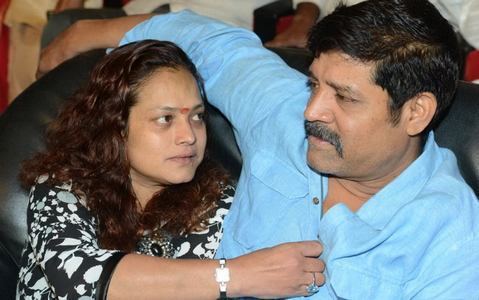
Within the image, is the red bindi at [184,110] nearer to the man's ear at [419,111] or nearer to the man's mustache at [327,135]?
the man's mustache at [327,135]

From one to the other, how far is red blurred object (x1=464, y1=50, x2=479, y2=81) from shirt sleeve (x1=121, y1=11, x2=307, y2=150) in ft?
2.10

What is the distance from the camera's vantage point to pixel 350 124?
4.85 feet

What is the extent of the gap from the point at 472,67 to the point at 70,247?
126cm

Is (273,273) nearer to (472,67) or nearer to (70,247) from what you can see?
(70,247)

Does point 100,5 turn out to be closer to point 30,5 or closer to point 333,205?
point 30,5

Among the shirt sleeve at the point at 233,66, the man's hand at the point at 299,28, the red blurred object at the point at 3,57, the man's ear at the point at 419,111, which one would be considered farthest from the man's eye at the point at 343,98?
the red blurred object at the point at 3,57

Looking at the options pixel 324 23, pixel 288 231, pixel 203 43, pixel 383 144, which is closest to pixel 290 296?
pixel 288 231

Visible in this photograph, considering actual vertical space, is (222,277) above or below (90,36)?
below

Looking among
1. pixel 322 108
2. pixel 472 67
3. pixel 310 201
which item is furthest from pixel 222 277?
pixel 472 67

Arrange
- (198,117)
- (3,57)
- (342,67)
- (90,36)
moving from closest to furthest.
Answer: (342,67)
(198,117)
(90,36)
(3,57)

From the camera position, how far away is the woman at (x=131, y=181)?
60.0 inches

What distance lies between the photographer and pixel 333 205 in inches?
64.1

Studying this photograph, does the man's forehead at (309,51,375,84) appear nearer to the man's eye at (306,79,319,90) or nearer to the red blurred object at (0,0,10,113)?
the man's eye at (306,79,319,90)

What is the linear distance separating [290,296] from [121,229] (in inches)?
15.6
